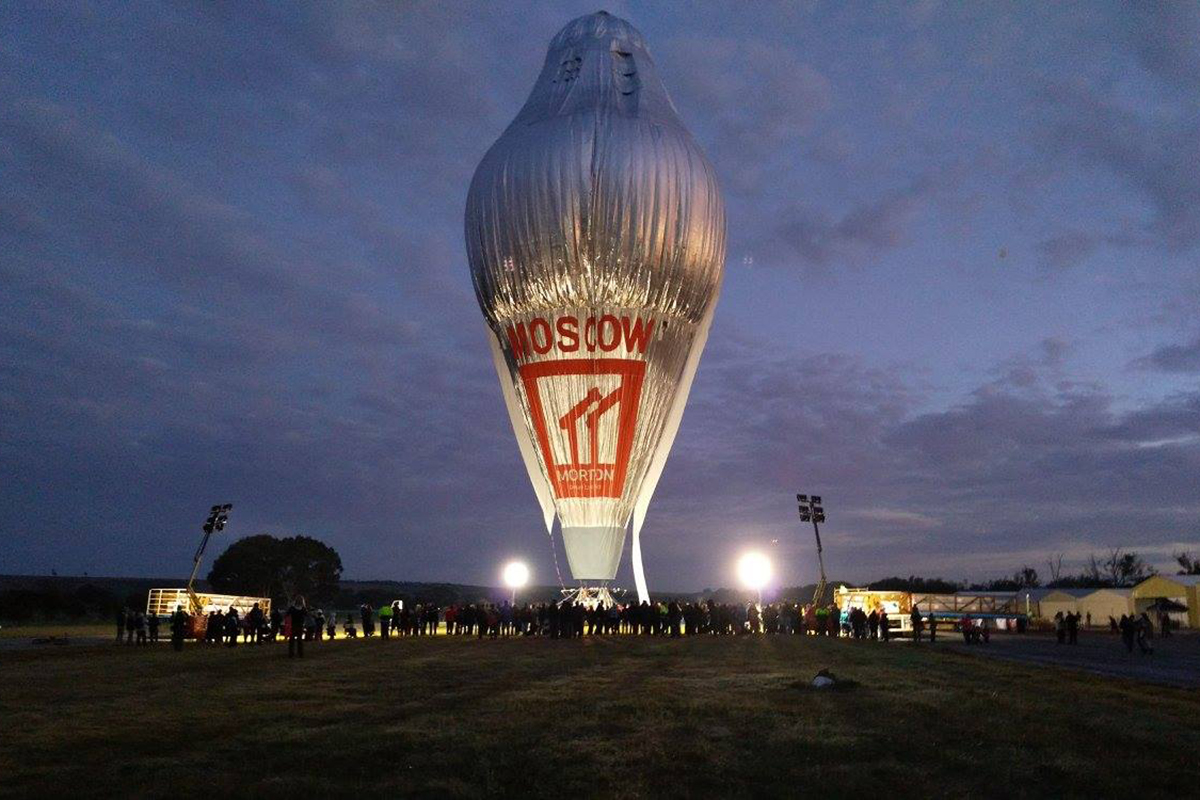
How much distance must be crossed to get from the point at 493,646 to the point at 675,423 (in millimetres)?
12947

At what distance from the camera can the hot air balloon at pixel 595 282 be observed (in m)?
30.8

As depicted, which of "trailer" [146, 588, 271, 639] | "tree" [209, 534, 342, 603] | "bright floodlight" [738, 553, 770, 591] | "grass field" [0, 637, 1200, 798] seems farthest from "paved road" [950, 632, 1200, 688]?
"tree" [209, 534, 342, 603]

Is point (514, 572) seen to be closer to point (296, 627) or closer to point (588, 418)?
point (588, 418)

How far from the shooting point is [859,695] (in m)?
13.3

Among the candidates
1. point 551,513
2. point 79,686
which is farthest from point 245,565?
point 79,686

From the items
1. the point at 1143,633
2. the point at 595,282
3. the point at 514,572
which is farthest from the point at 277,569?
the point at 1143,633

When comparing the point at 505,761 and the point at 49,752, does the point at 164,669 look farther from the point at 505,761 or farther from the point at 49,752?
the point at 505,761

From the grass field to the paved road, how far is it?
2.67 metres

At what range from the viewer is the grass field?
7773 mm

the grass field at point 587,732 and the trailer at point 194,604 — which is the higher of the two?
the trailer at point 194,604

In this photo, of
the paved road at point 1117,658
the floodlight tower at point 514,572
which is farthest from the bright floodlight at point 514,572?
the paved road at point 1117,658

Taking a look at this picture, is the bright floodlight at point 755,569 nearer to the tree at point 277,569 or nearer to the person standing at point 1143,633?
the person standing at point 1143,633

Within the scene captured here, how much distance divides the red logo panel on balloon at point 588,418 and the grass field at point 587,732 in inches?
560

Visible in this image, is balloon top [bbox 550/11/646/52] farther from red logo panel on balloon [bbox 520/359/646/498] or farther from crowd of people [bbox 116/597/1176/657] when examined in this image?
crowd of people [bbox 116/597/1176/657]
